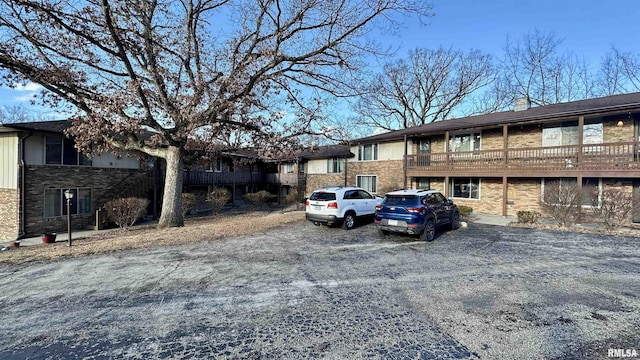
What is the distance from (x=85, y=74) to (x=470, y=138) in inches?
754

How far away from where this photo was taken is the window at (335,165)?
24.7 metres

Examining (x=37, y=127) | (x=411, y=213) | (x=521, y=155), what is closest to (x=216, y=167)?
(x=37, y=127)

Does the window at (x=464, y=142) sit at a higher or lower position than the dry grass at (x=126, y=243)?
higher

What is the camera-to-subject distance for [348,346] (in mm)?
3377

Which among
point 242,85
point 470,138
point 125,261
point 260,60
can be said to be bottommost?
point 125,261

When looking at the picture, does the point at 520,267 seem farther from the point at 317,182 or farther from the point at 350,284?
the point at 317,182

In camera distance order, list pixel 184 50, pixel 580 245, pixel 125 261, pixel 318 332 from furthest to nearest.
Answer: pixel 184 50 → pixel 580 245 → pixel 125 261 → pixel 318 332

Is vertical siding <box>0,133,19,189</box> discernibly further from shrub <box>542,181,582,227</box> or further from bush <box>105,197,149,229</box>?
shrub <box>542,181,582,227</box>

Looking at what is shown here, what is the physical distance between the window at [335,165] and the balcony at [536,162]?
711 cm

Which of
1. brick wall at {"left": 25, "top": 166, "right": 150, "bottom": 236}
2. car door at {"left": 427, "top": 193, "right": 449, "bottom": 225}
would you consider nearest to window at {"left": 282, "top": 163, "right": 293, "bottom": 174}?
brick wall at {"left": 25, "top": 166, "right": 150, "bottom": 236}

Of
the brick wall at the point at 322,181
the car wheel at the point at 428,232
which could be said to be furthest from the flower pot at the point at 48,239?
the brick wall at the point at 322,181

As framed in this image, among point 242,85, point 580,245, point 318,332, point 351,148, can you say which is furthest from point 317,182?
point 318,332

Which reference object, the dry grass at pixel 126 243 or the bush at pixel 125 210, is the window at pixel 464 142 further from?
the bush at pixel 125 210

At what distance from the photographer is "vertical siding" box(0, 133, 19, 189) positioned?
13.9m
